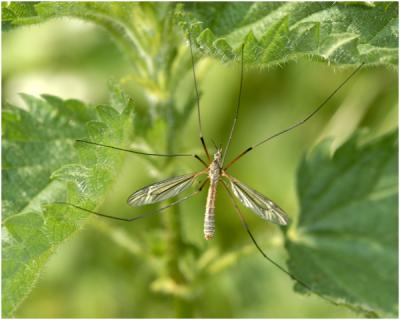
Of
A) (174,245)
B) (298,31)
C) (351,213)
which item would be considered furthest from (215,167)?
(298,31)

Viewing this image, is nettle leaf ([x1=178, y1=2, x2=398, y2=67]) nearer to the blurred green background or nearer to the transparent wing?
the transparent wing

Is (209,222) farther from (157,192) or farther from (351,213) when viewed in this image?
(351,213)

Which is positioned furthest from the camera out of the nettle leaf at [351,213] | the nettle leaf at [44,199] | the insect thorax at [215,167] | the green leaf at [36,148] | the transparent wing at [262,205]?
the insect thorax at [215,167]

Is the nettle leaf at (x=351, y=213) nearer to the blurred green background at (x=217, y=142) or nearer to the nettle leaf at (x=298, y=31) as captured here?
the blurred green background at (x=217, y=142)

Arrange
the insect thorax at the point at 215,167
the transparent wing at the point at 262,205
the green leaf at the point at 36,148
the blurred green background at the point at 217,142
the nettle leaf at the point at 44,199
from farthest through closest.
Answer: the blurred green background at the point at 217,142 < the insect thorax at the point at 215,167 < the transparent wing at the point at 262,205 < the green leaf at the point at 36,148 < the nettle leaf at the point at 44,199

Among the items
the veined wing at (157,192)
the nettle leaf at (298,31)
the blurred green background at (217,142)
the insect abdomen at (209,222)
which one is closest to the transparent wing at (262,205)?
the insect abdomen at (209,222)

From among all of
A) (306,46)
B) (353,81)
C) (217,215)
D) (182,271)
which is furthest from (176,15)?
(353,81)
